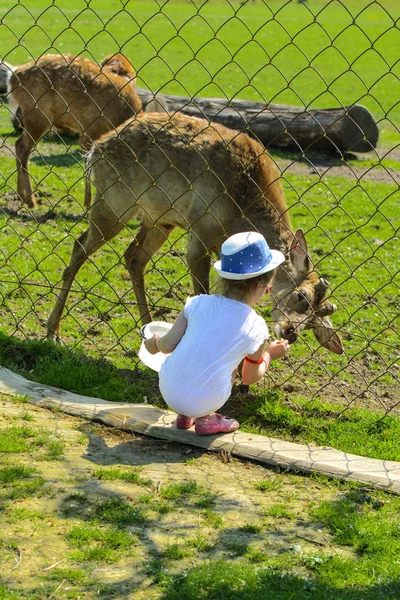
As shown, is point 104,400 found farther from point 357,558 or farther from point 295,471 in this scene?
point 357,558

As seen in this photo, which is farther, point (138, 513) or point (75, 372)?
point (75, 372)

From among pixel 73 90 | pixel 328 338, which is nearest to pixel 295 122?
pixel 73 90

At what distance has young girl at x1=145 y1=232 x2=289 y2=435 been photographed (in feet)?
14.1

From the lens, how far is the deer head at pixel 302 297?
19.6 ft

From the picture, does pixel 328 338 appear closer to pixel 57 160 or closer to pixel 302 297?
pixel 302 297

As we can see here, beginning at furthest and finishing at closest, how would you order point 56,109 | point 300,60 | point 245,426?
point 300,60
point 56,109
point 245,426

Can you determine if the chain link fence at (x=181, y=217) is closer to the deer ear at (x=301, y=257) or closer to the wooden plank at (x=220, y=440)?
the deer ear at (x=301, y=257)

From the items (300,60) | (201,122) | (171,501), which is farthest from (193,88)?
(171,501)

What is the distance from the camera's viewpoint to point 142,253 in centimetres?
671

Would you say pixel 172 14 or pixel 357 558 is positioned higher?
pixel 357 558

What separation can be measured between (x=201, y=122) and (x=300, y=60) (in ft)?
73.8

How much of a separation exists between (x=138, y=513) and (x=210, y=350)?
98 cm

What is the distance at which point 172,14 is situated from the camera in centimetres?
3888

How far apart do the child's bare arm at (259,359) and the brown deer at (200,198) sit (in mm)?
1232
